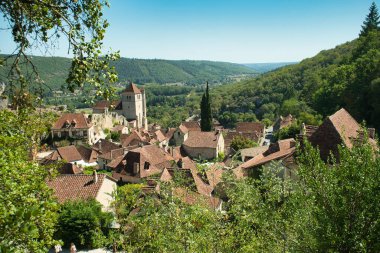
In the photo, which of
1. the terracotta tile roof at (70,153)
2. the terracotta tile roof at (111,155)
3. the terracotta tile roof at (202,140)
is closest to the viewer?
the terracotta tile roof at (111,155)

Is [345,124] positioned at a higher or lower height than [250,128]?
higher

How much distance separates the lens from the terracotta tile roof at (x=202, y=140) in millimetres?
53772

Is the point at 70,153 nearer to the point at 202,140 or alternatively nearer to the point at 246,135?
the point at 202,140

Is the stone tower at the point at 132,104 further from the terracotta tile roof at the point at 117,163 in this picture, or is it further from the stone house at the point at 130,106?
the terracotta tile roof at the point at 117,163

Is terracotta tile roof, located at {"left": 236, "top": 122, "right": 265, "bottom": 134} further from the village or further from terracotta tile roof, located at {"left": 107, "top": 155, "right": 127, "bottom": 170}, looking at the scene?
terracotta tile roof, located at {"left": 107, "top": 155, "right": 127, "bottom": 170}

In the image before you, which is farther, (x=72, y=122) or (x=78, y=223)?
(x=72, y=122)

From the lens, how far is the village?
14.7 m

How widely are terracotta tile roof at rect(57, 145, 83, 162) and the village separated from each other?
13cm

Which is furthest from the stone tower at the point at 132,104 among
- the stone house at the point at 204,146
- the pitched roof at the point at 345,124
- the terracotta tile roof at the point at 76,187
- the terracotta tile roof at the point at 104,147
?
the pitched roof at the point at 345,124

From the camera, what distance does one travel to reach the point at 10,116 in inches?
299

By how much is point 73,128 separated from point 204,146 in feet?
A: 72.5

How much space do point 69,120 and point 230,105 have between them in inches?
3080

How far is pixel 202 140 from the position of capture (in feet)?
179

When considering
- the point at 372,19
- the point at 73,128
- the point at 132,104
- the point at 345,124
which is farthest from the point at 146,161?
the point at 372,19
